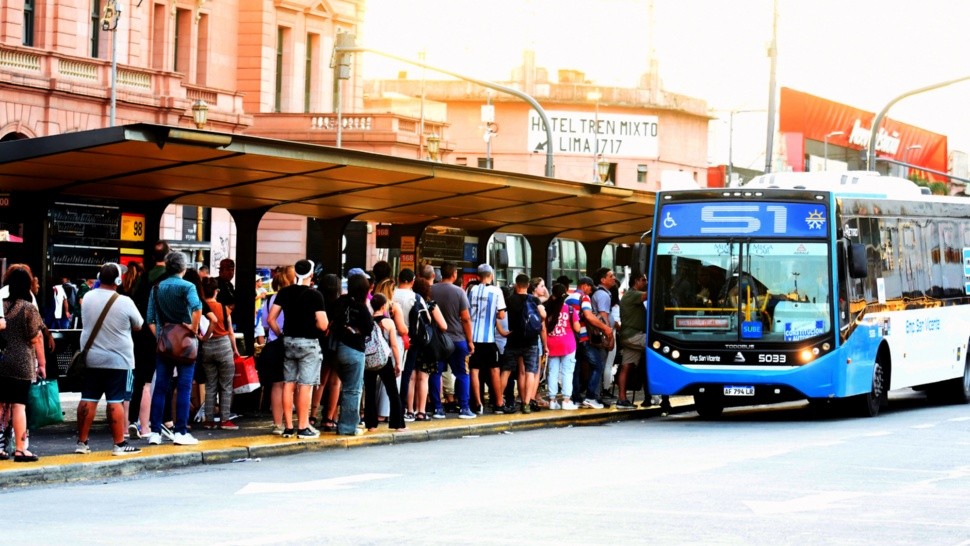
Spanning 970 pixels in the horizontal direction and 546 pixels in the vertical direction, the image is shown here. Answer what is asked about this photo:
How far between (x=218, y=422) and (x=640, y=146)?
84.3 meters

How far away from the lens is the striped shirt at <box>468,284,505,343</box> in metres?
21.1

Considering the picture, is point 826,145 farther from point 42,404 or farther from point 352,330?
point 42,404

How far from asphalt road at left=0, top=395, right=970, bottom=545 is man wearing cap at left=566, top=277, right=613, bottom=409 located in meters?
3.60

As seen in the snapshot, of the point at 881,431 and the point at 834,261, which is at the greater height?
Answer: the point at 834,261

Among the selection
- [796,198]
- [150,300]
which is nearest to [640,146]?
[796,198]

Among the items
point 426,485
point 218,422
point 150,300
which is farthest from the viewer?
point 218,422

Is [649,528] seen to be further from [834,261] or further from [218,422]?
[834,261]

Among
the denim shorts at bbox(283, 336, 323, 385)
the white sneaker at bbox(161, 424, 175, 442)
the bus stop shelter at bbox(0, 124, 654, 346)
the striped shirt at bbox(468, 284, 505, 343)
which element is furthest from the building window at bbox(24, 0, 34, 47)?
the white sneaker at bbox(161, 424, 175, 442)

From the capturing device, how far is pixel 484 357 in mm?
21438

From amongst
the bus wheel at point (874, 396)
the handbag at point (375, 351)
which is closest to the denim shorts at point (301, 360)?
the handbag at point (375, 351)

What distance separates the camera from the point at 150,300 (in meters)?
16.5

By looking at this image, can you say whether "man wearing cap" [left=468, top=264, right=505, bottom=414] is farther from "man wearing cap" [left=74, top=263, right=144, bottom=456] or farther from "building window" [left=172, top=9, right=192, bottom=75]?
"building window" [left=172, top=9, right=192, bottom=75]

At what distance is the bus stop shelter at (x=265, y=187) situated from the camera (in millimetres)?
16844

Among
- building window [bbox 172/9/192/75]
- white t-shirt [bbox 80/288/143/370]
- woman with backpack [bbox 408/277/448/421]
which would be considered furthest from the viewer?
building window [bbox 172/9/192/75]
